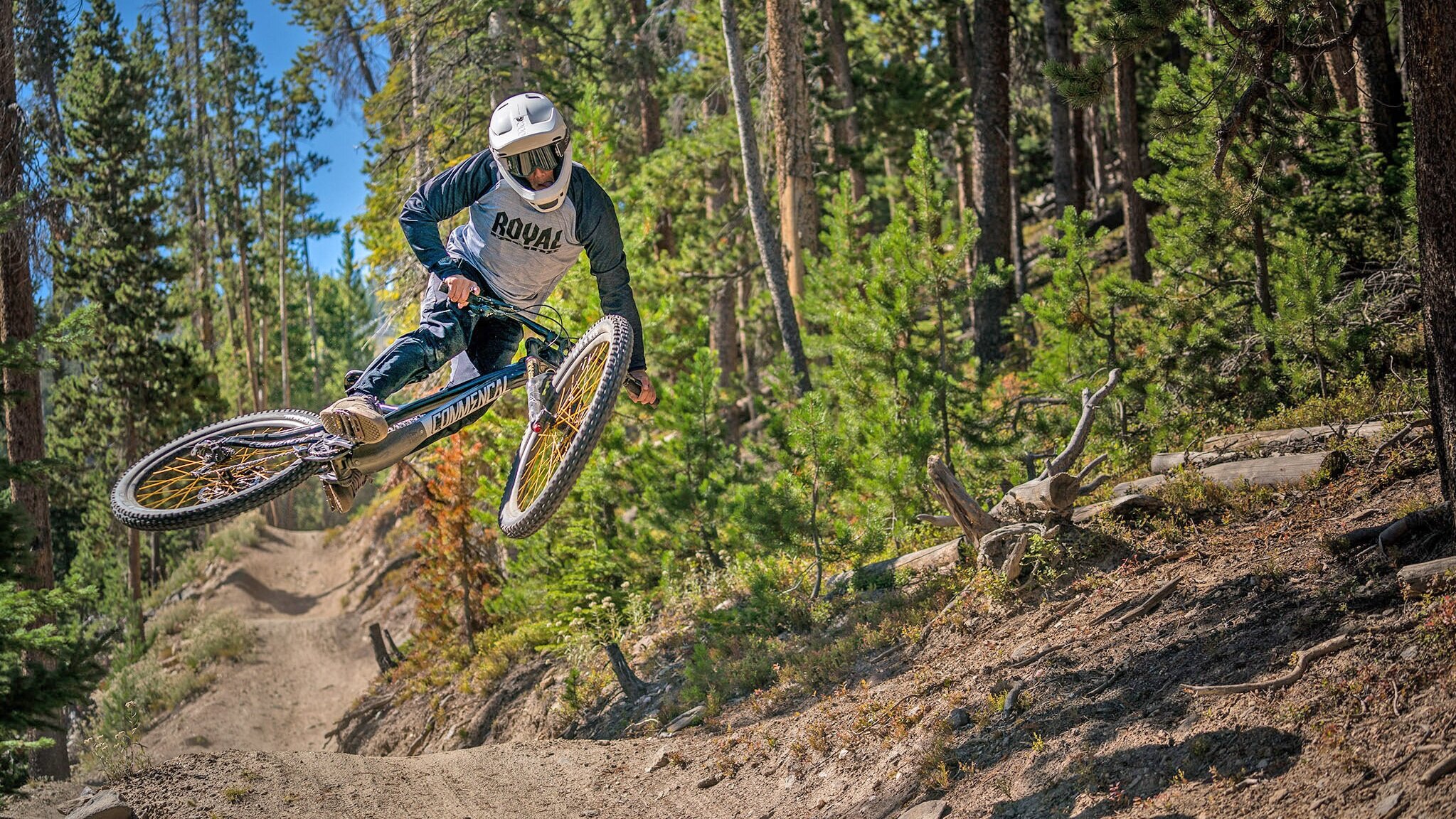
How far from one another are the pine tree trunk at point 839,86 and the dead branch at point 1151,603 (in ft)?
40.2

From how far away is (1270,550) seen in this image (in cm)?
831

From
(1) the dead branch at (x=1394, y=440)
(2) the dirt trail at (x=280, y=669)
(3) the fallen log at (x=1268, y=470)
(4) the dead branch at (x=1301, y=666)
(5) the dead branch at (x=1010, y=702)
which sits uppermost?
(1) the dead branch at (x=1394, y=440)

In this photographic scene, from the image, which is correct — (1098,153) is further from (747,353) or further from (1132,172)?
(747,353)

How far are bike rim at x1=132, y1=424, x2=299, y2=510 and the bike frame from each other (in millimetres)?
348

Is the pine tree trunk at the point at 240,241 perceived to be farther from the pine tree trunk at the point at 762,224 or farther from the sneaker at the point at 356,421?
the sneaker at the point at 356,421

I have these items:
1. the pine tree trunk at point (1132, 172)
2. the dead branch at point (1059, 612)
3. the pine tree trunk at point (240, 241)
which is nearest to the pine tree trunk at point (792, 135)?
the pine tree trunk at point (1132, 172)

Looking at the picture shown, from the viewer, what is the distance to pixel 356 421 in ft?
21.5

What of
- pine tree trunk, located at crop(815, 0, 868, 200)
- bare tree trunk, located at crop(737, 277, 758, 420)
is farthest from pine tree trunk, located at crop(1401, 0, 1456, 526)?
bare tree trunk, located at crop(737, 277, 758, 420)

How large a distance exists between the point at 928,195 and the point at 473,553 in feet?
31.0

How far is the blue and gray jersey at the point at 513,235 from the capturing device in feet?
22.8

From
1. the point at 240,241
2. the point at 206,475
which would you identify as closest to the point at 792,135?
the point at 206,475

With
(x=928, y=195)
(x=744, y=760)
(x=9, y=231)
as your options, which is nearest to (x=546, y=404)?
(x=744, y=760)

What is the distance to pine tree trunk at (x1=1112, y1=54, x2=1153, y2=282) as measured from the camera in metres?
18.4

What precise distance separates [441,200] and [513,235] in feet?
1.65
